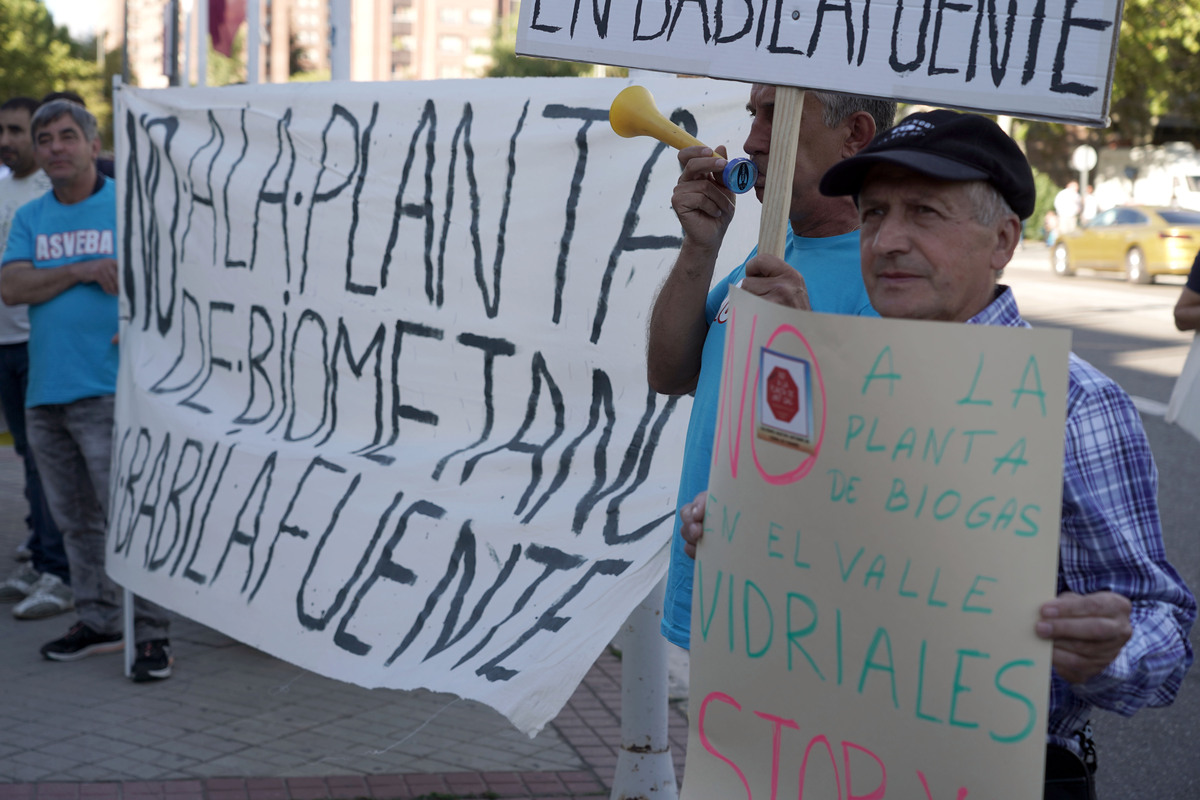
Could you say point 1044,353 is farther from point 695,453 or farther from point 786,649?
point 695,453

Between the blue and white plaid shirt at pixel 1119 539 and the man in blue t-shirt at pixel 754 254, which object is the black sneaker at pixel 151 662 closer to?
the man in blue t-shirt at pixel 754 254

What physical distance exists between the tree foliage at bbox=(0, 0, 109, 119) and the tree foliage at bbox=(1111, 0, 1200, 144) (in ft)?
84.5

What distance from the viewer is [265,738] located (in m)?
4.01

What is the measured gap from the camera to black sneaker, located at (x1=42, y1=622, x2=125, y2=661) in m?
4.71

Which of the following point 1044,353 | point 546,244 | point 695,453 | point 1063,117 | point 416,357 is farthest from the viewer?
point 416,357

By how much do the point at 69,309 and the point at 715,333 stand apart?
3419 millimetres

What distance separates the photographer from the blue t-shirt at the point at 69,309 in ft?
15.6

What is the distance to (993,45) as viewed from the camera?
5.61 ft

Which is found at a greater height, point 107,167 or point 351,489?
point 107,167

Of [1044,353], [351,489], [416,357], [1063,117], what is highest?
[1063,117]

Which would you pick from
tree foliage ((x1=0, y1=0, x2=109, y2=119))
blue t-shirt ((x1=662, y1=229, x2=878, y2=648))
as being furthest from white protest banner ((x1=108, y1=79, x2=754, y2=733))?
tree foliage ((x1=0, y1=0, x2=109, y2=119))

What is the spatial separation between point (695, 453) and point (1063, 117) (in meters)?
0.83

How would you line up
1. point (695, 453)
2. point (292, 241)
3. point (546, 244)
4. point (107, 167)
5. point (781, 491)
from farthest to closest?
point (107, 167), point (292, 241), point (546, 244), point (695, 453), point (781, 491)

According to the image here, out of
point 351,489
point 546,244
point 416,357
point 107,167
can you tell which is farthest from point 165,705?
point 107,167
